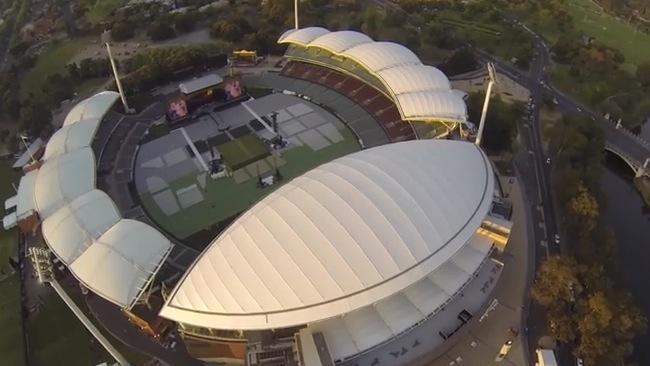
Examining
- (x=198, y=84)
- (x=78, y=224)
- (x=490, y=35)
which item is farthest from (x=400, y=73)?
(x=490, y=35)

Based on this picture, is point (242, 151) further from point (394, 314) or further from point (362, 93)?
point (394, 314)

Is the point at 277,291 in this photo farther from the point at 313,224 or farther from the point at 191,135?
the point at 191,135

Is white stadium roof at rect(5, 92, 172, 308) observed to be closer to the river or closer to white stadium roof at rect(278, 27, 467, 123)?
white stadium roof at rect(278, 27, 467, 123)

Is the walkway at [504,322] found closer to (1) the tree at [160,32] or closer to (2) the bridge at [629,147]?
(2) the bridge at [629,147]

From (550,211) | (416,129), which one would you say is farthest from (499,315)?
(416,129)

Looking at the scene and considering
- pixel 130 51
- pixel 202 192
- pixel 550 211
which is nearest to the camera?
pixel 550 211

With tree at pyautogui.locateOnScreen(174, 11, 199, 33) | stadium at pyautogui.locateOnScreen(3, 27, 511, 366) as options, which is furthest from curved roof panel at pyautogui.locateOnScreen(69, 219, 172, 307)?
tree at pyautogui.locateOnScreen(174, 11, 199, 33)
